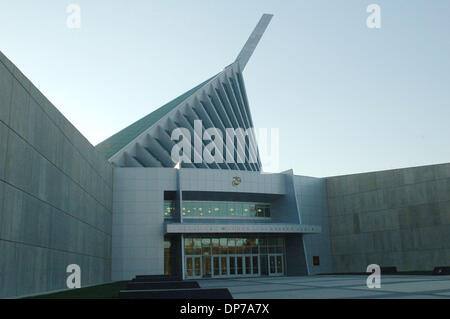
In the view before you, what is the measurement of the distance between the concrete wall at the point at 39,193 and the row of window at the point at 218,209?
37.6 feet

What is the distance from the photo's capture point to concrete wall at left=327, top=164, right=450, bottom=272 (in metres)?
33.3

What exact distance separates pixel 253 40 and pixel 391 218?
104 ft

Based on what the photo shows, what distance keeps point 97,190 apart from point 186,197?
9922 mm

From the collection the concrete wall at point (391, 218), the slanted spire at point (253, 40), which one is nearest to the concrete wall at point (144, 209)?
the concrete wall at point (391, 218)

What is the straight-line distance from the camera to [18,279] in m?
14.0

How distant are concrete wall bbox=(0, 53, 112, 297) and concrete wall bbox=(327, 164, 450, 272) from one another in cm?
2185

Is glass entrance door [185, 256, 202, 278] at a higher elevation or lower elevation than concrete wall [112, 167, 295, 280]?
lower

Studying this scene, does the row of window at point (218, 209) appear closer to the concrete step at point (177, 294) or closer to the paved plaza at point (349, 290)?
the paved plaza at point (349, 290)

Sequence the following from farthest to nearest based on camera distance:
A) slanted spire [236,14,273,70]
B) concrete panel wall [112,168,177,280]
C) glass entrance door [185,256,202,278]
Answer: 1. slanted spire [236,14,273,70]
2. glass entrance door [185,256,202,278]
3. concrete panel wall [112,168,177,280]

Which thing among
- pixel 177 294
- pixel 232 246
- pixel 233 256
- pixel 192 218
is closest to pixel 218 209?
pixel 192 218

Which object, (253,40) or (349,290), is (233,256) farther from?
(253,40)

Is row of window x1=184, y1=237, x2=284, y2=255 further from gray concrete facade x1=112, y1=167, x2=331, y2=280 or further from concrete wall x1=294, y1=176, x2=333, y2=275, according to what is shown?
concrete wall x1=294, y1=176, x2=333, y2=275

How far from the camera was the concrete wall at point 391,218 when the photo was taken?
33.3 meters

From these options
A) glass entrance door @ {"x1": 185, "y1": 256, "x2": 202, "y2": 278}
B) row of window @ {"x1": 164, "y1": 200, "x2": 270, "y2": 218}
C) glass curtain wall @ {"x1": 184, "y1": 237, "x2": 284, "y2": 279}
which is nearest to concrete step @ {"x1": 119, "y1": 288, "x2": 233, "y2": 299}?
glass curtain wall @ {"x1": 184, "y1": 237, "x2": 284, "y2": 279}
